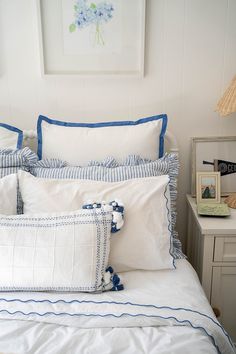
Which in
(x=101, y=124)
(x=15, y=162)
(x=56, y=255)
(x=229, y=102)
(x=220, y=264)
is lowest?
(x=220, y=264)

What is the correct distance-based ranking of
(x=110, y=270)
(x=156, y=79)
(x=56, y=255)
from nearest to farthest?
(x=56, y=255) < (x=110, y=270) < (x=156, y=79)

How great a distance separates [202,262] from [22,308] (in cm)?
80

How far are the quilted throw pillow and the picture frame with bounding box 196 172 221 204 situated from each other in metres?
0.66

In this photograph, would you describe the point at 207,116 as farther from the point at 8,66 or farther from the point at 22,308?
the point at 22,308

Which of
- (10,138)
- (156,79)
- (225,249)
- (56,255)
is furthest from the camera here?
(156,79)

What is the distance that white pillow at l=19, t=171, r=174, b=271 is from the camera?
1.27m

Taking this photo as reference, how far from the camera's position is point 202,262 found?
1.47 metres

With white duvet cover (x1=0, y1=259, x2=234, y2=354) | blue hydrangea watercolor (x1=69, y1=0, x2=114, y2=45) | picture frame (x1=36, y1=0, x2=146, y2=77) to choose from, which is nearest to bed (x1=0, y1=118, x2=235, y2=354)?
white duvet cover (x1=0, y1=259, x2=234, y2=354)

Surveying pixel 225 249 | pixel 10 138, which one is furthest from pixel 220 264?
pixel 10 138

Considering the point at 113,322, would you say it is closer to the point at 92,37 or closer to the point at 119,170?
the point at 119,170

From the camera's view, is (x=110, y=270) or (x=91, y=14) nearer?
(x=110, y=270)

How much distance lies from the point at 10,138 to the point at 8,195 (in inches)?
14.2

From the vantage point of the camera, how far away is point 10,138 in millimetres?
1586

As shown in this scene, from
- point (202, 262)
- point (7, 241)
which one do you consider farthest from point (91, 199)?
point (202, 262)
